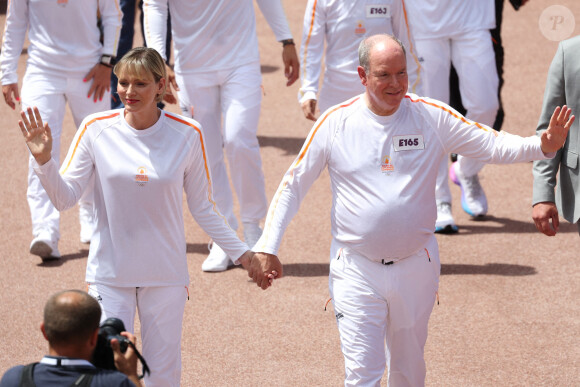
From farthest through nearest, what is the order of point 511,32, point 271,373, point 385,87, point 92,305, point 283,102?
point 511,32 < point 283,102 < point 271,373 < point 385,87 < point 92,305

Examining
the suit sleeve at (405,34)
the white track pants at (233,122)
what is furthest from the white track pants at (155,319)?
the suit sleeve at (405,34)

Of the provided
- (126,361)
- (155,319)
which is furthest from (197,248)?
(126,361)

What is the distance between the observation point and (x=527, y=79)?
13.4 metres

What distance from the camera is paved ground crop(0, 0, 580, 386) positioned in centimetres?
643

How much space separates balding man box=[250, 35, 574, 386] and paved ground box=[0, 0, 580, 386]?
109 centimetres

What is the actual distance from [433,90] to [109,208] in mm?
4392

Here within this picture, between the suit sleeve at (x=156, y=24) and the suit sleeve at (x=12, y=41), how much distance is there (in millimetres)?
1139

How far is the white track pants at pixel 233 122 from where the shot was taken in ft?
26.0

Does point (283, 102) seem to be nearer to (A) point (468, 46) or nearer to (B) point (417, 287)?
(A) point (468, 46)

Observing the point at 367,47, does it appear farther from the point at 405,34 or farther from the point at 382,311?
the point at 405,34

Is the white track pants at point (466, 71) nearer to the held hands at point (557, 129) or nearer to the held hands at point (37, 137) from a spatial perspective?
the held hands at point (557, 129)

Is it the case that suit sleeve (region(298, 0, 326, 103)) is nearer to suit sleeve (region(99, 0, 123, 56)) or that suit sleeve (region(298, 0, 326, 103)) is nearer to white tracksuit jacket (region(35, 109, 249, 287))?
suit sleeve (region(99, 0, 123, 56))

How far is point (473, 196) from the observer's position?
932 centimetres

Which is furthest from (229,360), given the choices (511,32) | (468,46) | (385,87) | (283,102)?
(511,32)
